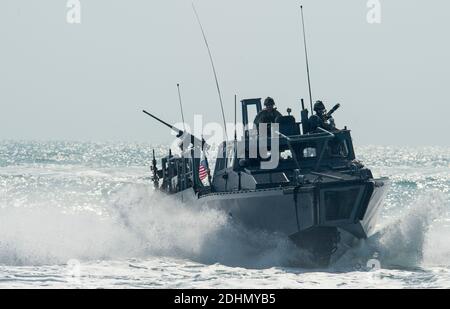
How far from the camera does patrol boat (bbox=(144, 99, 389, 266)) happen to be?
2130 cm

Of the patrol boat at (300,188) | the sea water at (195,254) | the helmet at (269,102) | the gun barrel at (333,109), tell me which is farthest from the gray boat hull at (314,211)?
the helmet at (269,102)

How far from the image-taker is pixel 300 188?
21172 millimetres

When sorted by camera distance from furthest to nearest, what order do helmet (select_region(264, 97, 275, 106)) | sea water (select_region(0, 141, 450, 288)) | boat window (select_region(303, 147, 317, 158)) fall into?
helmet (select_region(264, 97, 275, 106)) → boat window (select_region(303, 147, 317, 158)) → sea water (select_region(0, 141, 450, 288))

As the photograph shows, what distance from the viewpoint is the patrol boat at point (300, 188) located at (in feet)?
69.9

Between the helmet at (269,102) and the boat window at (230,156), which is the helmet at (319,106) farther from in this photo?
the boat window at (230,156)

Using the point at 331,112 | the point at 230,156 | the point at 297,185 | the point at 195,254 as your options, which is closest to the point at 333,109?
the point at 331,112

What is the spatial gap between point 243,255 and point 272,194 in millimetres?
1688

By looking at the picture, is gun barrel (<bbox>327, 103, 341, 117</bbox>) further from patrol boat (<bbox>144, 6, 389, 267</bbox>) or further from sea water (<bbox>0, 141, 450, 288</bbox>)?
sea water (<bbox>0, 141, 450, 288</bbox>)

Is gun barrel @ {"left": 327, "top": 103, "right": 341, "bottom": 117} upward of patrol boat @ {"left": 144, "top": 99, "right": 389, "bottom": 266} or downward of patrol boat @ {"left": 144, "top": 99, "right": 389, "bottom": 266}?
upward

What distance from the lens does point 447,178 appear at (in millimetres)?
70438

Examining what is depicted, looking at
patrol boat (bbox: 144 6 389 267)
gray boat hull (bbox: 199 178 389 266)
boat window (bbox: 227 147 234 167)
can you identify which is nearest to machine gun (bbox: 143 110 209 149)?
patrol boat (bbox: 144 6 389 267)

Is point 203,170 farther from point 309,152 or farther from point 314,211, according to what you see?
point 314,211
